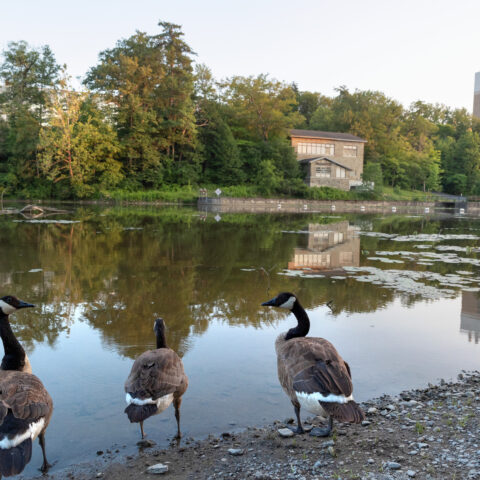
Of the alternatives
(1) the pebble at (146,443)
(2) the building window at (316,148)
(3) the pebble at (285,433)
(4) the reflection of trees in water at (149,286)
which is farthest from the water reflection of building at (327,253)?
(2) the building window at (316,148)

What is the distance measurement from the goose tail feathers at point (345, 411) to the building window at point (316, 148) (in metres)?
69.6

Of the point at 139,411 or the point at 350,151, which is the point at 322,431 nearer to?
the point at 139,411

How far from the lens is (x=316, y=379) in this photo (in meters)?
3.99

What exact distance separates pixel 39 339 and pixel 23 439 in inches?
172

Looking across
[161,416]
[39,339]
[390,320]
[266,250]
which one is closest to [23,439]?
[161,416]

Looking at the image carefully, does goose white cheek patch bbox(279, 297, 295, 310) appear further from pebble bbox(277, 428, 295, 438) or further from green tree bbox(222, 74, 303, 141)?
green tree bbox(222, 74, 303, 141)

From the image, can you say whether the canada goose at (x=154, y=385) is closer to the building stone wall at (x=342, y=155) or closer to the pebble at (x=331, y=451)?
the pebble at (x=331, y=451)

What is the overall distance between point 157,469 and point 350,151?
→ 73837mm

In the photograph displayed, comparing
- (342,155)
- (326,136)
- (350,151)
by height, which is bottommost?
(342,155)

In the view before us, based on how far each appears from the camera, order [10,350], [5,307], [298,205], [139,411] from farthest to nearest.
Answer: [298,205], [5,307], [10,350], [139,411]

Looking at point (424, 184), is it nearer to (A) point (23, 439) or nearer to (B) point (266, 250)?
(B) point (266, 250)

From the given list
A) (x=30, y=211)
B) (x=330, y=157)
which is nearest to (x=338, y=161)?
(x=330, y=157)

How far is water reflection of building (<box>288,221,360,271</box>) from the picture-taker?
48.9 ft

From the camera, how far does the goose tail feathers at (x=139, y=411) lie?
386cm
